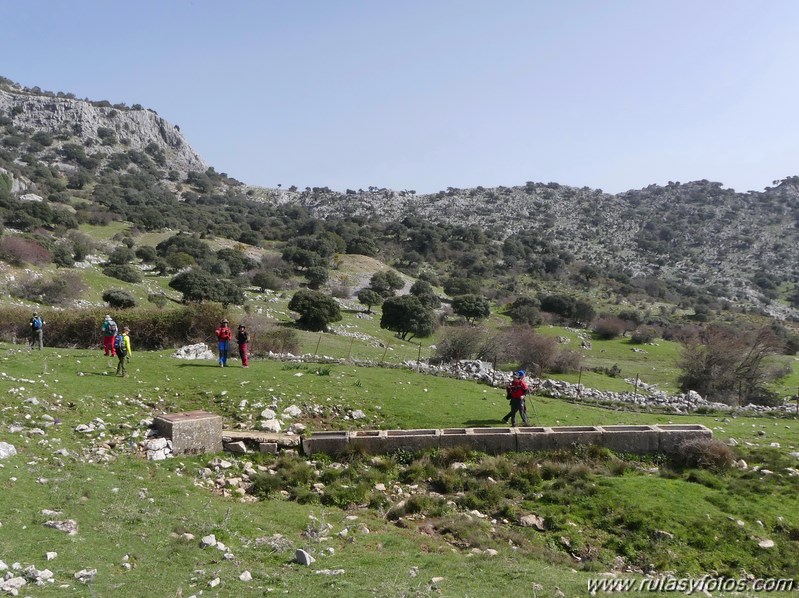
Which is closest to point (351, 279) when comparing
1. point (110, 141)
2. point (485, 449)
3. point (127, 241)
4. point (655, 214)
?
point (127, 241)

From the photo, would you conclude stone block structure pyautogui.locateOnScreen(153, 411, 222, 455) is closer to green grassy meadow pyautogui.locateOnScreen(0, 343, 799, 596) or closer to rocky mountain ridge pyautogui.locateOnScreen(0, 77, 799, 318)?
green grassy meadow pyautogui.locateOnScreen(0, 343, 799, 596)

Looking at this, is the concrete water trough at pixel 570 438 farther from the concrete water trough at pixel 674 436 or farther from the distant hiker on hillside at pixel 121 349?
the distant hiker on hillside at pixel 121 349

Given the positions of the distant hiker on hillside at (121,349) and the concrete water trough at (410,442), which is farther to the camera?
the distant hiker on hillside at (121,349)

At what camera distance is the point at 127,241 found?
2766 inches

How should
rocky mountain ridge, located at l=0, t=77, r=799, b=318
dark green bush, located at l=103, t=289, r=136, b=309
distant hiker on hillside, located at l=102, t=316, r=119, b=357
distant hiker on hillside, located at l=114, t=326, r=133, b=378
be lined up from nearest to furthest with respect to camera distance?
distant hiker on hillside, located at l=114, t=326, r=133, b=378 < distant hiker on hillside, located at l=102, t=316, r=119, b=357 < dark green bush, located at l=103, t=289, r=136, b=309 < rocky mountain ridge, located at l=0, t=77, r=799, b=318

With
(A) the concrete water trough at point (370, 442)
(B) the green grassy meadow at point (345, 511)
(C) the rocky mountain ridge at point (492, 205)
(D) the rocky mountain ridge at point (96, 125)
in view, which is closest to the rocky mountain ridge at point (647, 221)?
(C) the rocky mountain ridge at point (492, 205)

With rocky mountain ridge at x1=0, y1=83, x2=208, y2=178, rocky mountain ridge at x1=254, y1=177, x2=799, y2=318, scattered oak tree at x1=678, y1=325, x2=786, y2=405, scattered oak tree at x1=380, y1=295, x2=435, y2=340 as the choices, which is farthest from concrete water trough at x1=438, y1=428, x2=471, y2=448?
rocky mountain ridge at x1=0, y1=83, x2=208, y2=178

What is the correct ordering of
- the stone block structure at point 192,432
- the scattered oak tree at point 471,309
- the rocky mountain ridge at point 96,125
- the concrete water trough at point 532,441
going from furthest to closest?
the rocky mountain ridge at point 96,125 → the scattered oak tree at point 471,309 → the concrete water trough at point 532,441 → the stone block structure at point 192,432

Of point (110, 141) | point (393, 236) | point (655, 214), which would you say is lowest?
point (393, 236)

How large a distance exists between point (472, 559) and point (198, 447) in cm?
757

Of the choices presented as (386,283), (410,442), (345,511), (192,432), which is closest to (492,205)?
(386,283)

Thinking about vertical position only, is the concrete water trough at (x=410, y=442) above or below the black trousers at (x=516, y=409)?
below

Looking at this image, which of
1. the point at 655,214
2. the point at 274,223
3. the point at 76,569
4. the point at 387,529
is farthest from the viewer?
the point at 655,214

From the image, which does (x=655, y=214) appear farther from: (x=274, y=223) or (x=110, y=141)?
(x=110, y=141)
